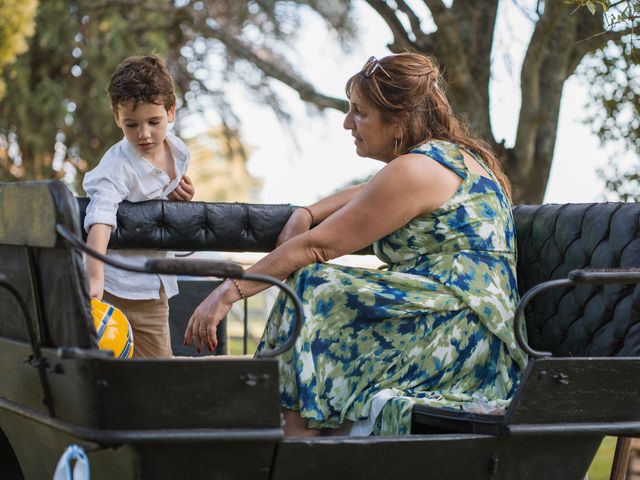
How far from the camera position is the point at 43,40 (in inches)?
531

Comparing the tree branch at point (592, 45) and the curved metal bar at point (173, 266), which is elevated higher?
the tree branch at point (592, 45)

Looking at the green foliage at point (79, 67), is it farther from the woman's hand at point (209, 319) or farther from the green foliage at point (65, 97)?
the woman's hand at point (209, 319)

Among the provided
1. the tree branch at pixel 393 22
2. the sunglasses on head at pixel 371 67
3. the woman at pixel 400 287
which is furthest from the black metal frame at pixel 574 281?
the tree branch at pixel 393 22

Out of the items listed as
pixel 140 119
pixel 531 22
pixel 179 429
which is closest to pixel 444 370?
pixel 179 429

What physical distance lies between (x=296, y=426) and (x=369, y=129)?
3.27 feet

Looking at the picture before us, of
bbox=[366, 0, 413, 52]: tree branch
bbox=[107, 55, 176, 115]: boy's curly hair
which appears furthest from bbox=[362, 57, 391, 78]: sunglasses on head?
bbox=[366, 0, 413, 52]: tree branch

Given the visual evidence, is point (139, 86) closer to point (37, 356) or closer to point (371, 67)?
point (371, 67)

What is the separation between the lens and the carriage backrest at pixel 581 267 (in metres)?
3.16

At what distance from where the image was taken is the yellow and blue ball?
9.96 feet

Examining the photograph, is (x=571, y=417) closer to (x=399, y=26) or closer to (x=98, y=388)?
(x=98, y=388)

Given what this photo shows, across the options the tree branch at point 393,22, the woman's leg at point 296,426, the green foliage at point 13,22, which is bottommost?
the woman's leg at point 296,426

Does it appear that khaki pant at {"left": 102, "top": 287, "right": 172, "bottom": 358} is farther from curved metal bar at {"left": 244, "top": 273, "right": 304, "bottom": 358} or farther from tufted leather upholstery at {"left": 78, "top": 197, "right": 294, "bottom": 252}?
curved metal bar at {"left": 244, "top": 273, "right": 304, "bottom": 358}

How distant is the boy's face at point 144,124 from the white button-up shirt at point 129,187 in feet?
0.15

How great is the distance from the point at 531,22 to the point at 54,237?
4.97 m
